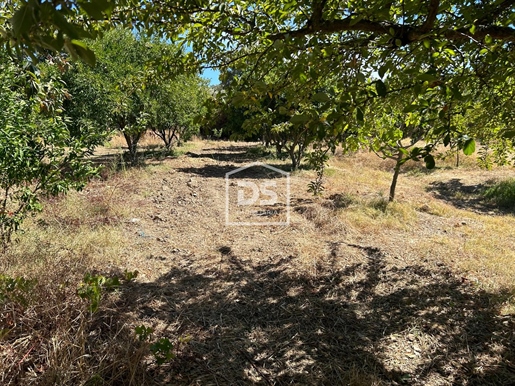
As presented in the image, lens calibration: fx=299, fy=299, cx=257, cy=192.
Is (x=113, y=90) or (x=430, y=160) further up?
(x=113, y=90)

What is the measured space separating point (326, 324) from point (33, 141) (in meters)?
3.36

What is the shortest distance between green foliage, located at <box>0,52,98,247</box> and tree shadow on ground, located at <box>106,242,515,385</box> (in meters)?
1.45

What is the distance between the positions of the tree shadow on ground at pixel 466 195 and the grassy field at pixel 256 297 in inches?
95.6

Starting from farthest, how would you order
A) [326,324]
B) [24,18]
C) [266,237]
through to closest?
1. [266,237]
2. [326,324]
3. [24,18]

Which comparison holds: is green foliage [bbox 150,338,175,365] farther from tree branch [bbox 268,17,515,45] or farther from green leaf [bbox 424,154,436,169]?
tree branch [bbox 268,17,515,45]

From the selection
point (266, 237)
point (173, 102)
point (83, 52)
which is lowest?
point (266, 237)

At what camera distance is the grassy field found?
1.98 meters

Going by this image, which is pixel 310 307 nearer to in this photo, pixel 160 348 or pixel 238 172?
pixel 160 348

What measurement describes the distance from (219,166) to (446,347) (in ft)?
35.5

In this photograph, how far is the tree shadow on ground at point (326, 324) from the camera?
2213mm

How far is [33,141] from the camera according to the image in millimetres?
2965

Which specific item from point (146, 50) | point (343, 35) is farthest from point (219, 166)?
point (343, 35)

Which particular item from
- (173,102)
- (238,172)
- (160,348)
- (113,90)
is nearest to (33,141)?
(160,348)

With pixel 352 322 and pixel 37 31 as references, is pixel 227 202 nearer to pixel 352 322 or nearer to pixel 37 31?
pixel 352 322
